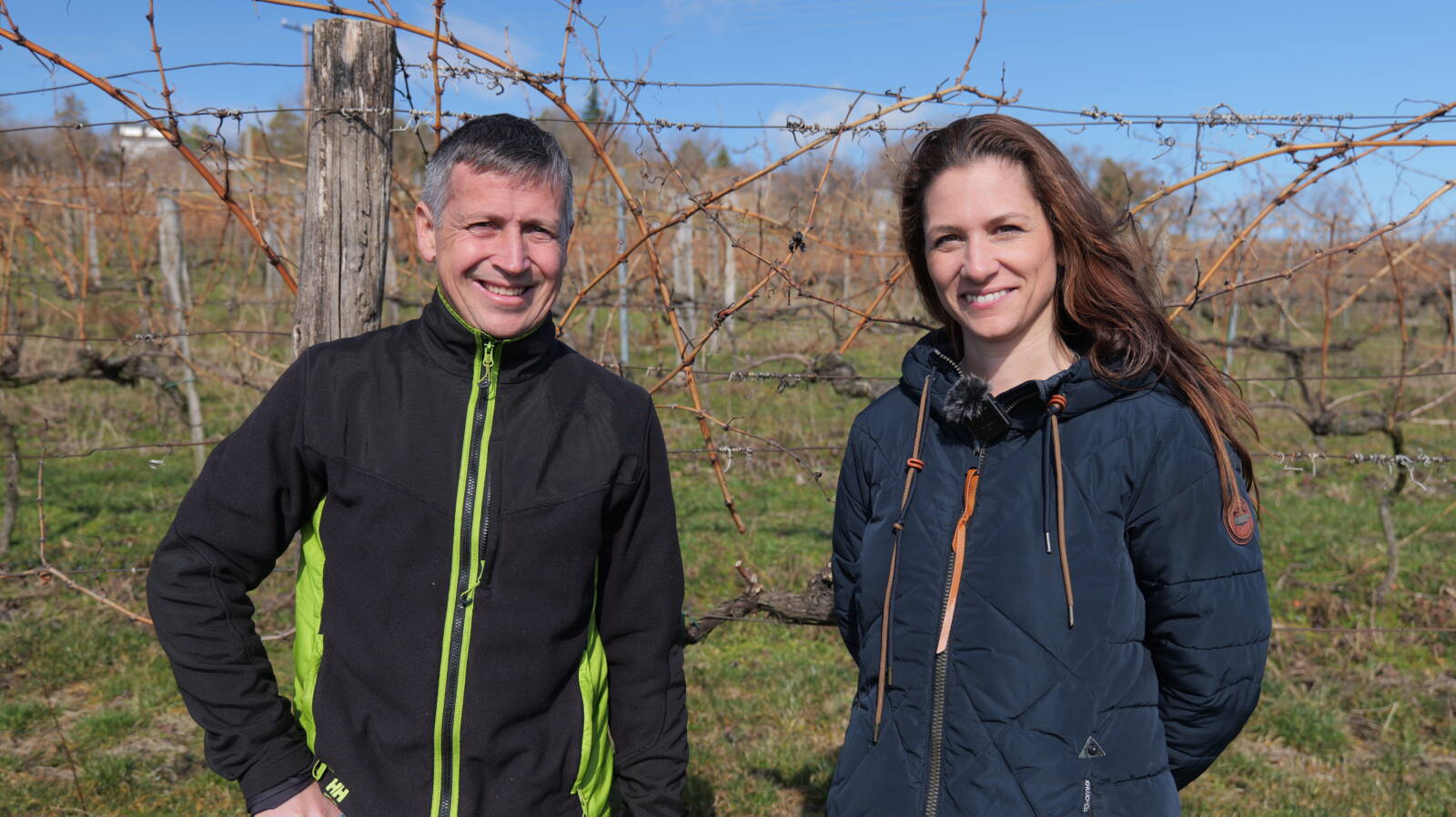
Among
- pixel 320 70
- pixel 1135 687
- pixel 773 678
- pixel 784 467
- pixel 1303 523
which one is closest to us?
pixel 1135 687

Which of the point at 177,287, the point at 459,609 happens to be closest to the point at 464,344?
the point at 459,609

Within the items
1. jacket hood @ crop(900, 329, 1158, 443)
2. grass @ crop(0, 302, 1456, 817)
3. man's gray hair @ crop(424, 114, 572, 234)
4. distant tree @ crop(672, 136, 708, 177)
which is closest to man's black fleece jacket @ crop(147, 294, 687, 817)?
man's gray hair @ crop(424, 114, 572, 234)

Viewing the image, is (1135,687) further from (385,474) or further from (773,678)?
(773,678)

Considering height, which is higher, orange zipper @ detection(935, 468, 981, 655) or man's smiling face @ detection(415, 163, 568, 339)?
man's smiling face @ detection(415, 163, 568, 339)

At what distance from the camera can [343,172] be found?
7.73 feet

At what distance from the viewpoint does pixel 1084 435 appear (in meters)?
1.54

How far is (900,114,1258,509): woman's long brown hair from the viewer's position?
1.60 m

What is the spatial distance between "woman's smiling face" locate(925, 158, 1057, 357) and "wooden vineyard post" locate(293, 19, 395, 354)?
4.62 ft

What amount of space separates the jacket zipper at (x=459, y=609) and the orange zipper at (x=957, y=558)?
72 cm

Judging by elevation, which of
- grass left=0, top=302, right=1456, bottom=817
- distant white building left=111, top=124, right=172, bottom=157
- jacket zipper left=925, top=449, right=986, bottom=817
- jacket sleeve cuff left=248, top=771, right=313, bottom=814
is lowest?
grass left=0, top=302, right=1456, bottom=817

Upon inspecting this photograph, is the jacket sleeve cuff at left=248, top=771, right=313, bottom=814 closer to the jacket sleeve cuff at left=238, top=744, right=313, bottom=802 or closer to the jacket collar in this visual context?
the jacket sleeve cuff at left=238, top=744, right=313, bottom=802

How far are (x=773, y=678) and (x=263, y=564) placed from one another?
311 cm

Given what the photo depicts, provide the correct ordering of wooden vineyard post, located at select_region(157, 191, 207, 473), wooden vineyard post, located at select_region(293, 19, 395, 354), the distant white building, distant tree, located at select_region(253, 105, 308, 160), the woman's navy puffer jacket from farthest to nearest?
wooden vineyard post, located at select_region(157, 191, 207, 473) → distant tree, located at select_region(253, 105, 308, 160) → the distant white building → wooden vineyard post, located at select_region(293, 19, 395, 354) → the woman's navy puffer jacket

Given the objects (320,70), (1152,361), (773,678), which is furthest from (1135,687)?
(773,678)
